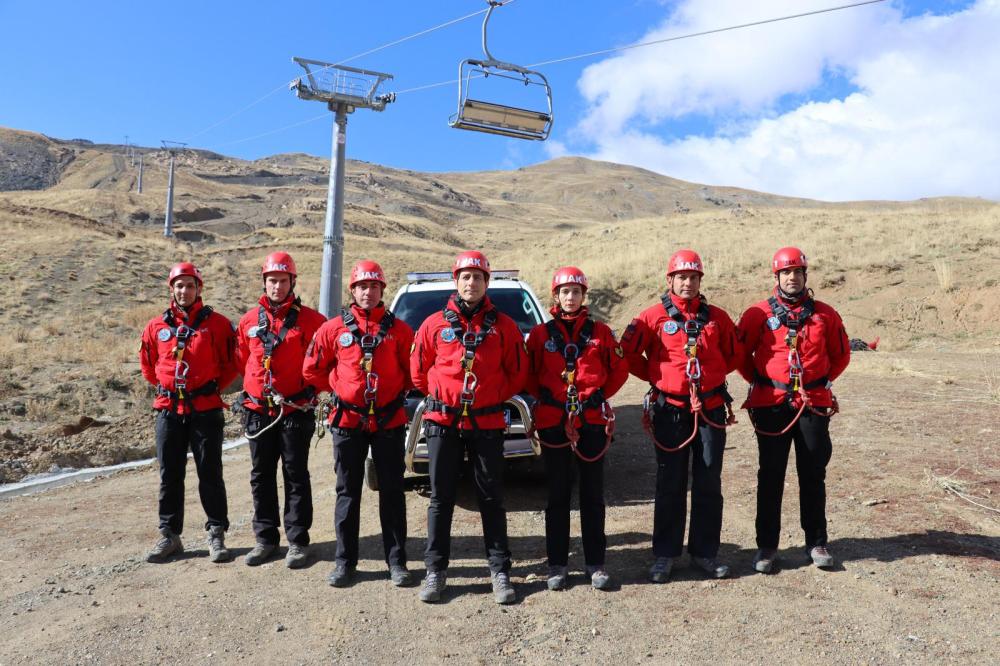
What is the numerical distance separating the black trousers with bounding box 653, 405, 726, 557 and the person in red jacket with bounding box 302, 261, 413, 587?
69.7 inches

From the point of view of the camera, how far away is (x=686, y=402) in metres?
4.87

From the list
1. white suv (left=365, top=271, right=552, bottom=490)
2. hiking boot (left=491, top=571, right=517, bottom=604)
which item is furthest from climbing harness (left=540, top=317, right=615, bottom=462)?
white suv (left=365, top=271, right=552, bottom=490)

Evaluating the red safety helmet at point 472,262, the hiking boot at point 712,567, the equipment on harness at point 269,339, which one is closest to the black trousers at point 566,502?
the hiking boot at point 712,567

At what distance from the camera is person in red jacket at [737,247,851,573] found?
4.87m

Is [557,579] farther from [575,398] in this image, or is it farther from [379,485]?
[379,485]

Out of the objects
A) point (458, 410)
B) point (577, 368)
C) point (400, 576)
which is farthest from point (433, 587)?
point (577, 368)

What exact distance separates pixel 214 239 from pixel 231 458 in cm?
5611

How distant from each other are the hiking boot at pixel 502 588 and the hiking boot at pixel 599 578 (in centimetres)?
53

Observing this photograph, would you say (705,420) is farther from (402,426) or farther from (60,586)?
(60,586)

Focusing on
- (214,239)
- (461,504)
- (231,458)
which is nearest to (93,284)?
(231,458)

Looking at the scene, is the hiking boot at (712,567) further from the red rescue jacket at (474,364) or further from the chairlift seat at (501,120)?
the chairlift seat at (501,120)

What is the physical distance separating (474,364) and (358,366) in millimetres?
842

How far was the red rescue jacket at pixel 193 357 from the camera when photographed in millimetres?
5562

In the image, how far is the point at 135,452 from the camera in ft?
36.2
